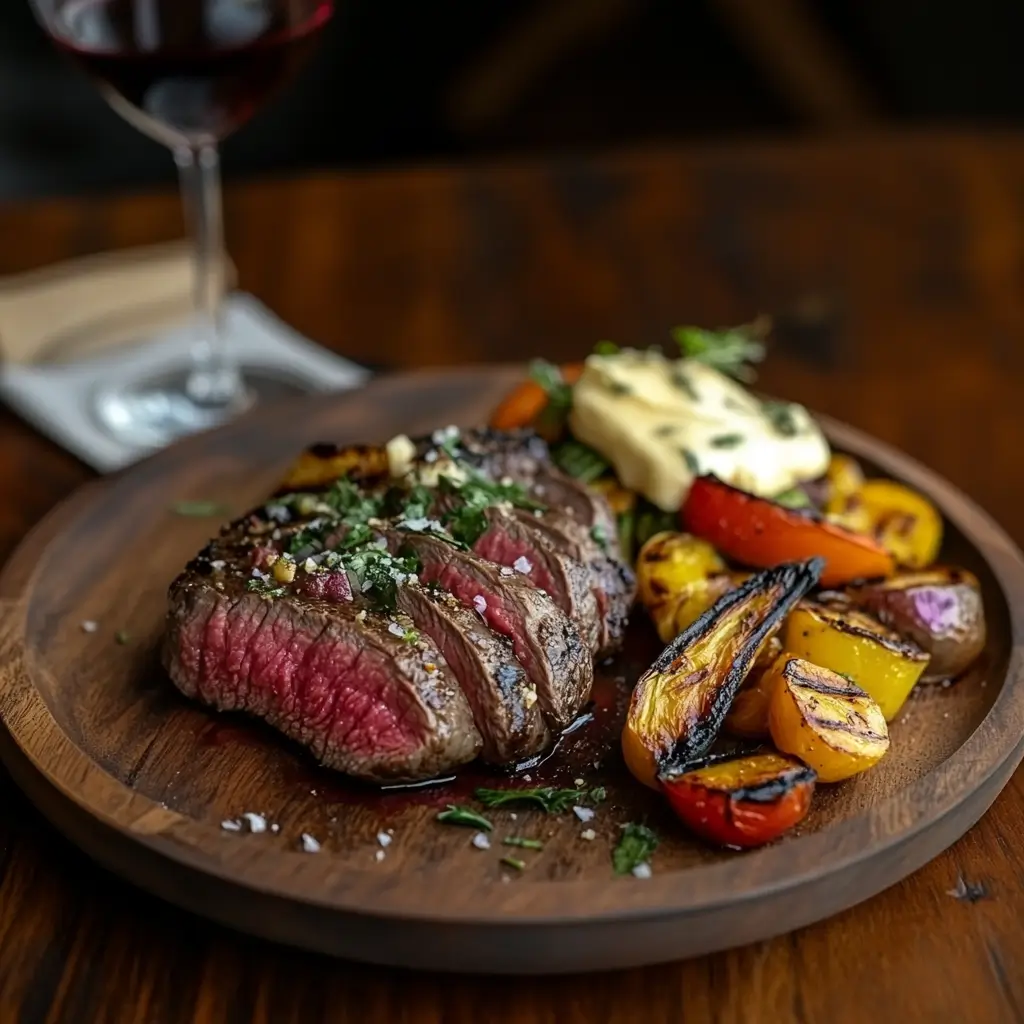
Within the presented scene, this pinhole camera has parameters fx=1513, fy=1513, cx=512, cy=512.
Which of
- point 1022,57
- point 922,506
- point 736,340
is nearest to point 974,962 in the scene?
point 922,506

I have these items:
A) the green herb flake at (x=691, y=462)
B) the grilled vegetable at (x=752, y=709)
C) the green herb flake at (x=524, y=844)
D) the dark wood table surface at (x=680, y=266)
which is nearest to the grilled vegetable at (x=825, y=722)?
the grilled vegetable at (x=752, y=709)

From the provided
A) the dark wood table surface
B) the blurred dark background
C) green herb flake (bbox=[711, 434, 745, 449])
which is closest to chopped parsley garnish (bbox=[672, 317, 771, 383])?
green herb flake (bbox=[711, 434, 745, 449])

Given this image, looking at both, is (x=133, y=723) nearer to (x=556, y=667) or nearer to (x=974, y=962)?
(x=556, y=667)

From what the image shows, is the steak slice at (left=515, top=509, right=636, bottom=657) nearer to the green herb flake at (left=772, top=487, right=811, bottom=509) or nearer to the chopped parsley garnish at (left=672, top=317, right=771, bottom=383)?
the green herb flake at (left=772, top=487, right=811, bottom=509)

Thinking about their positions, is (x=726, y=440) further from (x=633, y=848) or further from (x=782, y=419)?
(x=633, y=848)

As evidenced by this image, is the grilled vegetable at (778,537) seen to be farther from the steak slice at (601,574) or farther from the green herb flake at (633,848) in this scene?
the green herb flake at (633,848)
